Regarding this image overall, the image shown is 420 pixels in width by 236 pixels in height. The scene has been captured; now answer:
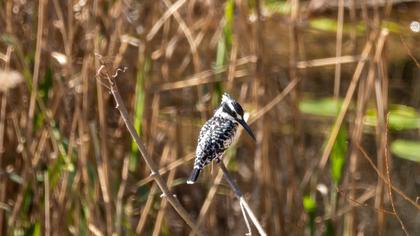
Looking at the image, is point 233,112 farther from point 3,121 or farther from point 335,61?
point 3,121

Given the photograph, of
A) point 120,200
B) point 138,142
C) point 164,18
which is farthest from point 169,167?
point 138,142

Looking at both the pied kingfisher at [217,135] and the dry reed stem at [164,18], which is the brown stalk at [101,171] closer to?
the dry reed stem at [164,18]

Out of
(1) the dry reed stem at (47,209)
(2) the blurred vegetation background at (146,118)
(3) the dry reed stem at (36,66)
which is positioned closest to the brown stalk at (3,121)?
(2) the blurred vegetation background at (146,118)

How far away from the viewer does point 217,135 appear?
341 cm

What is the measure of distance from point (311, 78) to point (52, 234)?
12.3 feet

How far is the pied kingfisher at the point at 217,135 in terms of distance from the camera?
3299mm

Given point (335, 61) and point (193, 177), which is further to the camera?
point (335, 61)

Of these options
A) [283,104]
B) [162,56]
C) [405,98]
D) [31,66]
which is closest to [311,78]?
[405,98]

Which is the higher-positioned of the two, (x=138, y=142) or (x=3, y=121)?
(x=138, y=142)

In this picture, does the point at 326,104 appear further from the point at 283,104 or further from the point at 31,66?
the point at 31,66

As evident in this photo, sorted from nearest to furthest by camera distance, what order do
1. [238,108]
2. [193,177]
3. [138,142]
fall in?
[138,142], [193,177], [238,108]

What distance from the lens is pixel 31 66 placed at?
4.36 metres

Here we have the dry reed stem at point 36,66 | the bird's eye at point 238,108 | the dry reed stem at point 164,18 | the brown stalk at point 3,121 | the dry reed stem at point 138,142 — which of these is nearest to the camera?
the dry reed stem at point 138,142

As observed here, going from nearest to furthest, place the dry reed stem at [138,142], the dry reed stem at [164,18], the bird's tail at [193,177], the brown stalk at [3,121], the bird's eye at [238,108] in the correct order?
1. the dry reed stem at [138,142]
2. the bird's tail at [193,177]
3. the bird's eye at [238,108]
4. the brown stalk at [3,121]
5. the dry reed stem at [164,18]
